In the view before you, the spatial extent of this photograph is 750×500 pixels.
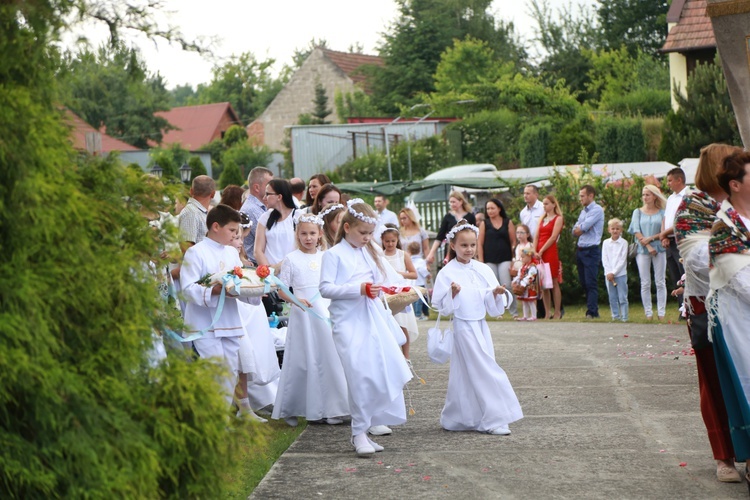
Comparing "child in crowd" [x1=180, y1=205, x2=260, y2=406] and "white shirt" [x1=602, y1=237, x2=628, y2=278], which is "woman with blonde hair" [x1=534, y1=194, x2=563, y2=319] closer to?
"white shirt" [x1=602, y1=237, x2=628, y2=278]

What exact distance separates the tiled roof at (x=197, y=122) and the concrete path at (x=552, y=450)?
282 ft

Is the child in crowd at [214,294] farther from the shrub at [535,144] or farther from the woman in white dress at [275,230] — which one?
the shrub at [535,144]

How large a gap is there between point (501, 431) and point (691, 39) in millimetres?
33895

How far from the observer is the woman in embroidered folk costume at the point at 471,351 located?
842cm

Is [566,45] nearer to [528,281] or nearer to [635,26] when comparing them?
[635,26]

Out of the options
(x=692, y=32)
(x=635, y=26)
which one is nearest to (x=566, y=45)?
(x=635, y=26)

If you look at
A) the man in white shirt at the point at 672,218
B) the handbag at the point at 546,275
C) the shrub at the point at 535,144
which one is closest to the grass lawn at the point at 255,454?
the man in white shirt at the point at 672,218

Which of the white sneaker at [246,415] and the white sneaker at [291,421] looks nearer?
the white sneaker at [246,415]

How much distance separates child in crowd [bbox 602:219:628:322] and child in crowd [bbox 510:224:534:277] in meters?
1.52

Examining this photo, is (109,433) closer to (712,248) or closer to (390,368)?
(712,248)

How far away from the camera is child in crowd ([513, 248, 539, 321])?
17000mm

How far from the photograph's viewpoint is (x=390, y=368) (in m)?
8.04

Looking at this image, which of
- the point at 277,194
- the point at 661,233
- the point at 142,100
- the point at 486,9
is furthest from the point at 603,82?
the point at 142,100

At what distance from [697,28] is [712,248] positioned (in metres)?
35.5
